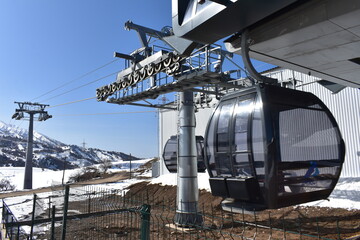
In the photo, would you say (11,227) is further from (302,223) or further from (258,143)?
(302,223)

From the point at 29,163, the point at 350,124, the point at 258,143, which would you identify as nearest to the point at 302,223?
the point at 350,124

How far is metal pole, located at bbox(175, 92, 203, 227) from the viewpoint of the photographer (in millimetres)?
9141

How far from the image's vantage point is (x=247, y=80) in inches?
378

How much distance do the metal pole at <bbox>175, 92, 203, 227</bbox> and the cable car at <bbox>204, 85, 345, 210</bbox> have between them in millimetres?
5967

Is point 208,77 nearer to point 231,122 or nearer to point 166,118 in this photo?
point 231,122

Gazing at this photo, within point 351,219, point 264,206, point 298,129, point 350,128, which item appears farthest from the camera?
point 350,128

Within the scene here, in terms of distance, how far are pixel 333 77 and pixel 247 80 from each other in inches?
200

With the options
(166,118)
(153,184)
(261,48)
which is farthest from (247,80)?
(166,118)

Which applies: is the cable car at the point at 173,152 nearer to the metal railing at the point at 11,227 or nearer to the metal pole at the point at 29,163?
the metal railing at the point at 11,227

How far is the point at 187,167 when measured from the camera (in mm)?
9273

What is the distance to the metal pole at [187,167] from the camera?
30.0 ft

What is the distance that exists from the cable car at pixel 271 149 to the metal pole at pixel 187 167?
597cm

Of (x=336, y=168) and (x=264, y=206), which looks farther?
(x=336, y=168)

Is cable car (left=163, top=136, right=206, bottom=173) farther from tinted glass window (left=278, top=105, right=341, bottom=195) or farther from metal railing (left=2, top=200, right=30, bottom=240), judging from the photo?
tinted glass window (left=278, top=105, right=341, bottom=195)
